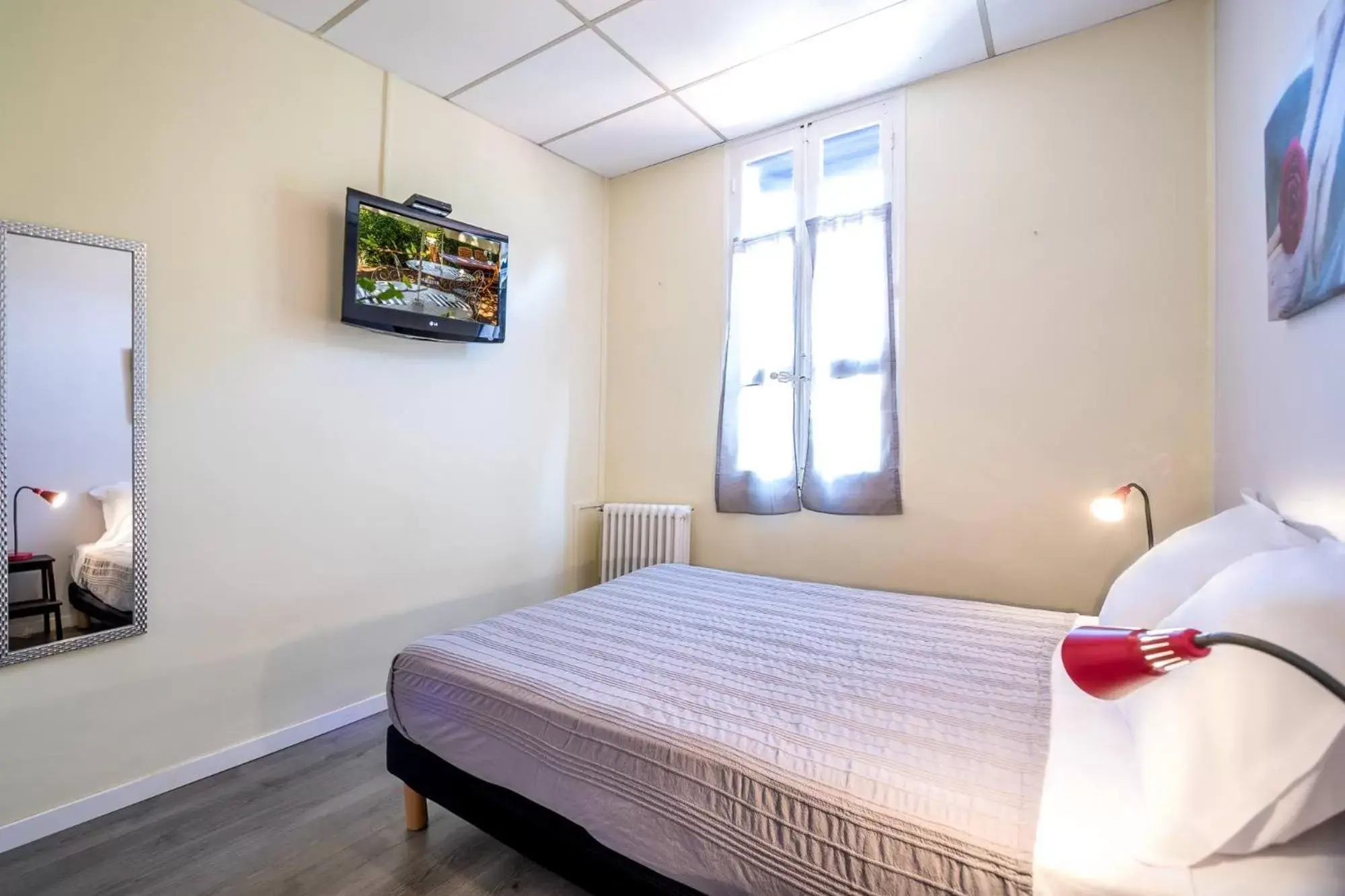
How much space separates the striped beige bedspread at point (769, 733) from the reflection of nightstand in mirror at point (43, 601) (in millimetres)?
1151

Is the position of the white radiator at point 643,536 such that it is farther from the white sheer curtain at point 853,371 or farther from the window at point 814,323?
the white sheer curtain at point 853,371

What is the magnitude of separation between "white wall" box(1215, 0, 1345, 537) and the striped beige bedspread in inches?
29.4

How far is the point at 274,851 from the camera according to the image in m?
1.84

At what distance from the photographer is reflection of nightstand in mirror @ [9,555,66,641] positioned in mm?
1869

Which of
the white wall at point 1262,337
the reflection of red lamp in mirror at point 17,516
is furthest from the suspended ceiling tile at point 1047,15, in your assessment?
the reflection of red lamp in mirror at point 17,516

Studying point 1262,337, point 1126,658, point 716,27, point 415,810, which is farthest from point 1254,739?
point 716,27

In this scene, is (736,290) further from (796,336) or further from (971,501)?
(971,501)

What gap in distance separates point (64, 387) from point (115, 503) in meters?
0.40

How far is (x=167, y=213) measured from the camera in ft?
7.11

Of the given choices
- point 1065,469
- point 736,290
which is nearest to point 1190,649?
point 1065,469

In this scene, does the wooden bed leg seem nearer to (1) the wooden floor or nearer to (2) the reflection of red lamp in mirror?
(1) the wooden floor

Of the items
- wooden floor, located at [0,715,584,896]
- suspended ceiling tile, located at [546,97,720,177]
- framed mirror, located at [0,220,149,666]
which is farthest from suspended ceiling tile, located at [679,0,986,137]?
wooden floor, located at [0,715,584,896]

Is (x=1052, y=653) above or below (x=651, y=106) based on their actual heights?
below

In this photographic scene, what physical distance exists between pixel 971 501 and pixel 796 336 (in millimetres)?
1192
